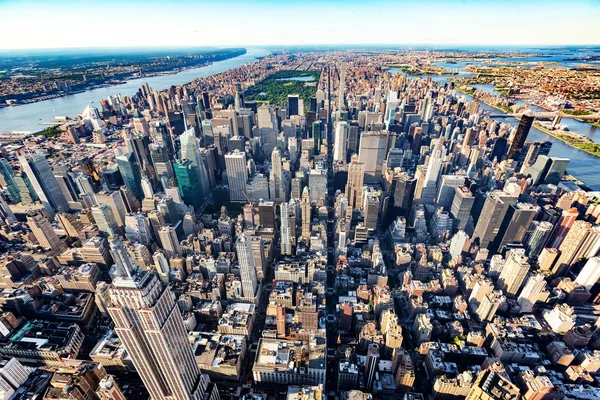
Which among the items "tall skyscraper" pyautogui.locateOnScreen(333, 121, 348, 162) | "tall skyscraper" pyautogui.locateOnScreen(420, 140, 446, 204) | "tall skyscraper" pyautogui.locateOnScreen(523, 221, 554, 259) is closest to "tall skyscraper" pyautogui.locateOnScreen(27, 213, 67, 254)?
"tall skyscraper" pyautogui.locateOnScreen(333, 121, 348, 162)

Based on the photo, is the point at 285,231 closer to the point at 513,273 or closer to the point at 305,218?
the point at 305,218

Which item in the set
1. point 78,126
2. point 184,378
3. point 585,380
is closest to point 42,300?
point 184,378

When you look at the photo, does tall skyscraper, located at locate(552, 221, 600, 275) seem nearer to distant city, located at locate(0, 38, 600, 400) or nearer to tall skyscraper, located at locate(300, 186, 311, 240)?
distant city, located at locate(0, 38, 600, 400)

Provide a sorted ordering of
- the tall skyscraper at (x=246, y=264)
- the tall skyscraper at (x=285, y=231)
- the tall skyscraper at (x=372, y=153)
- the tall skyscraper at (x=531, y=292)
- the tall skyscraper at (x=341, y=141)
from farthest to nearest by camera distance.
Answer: the tall skyscraper at (x=341, y=141) < the tall skyscraper at (x=372, y=153) < the tall skyscraper at (x=285, y=231) < the tall skyscraper at (x=531, y=292) < the tall skyscraper at (x=246, y=264)

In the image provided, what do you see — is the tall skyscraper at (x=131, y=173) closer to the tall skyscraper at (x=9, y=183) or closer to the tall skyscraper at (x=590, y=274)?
the tall skyscraper at (x=9, y=183)

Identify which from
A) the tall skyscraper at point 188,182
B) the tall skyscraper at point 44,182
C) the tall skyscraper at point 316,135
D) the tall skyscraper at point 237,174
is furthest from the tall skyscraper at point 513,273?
the tall skyscraper at point 44,182

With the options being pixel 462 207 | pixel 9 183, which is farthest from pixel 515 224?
pixel 9 183
